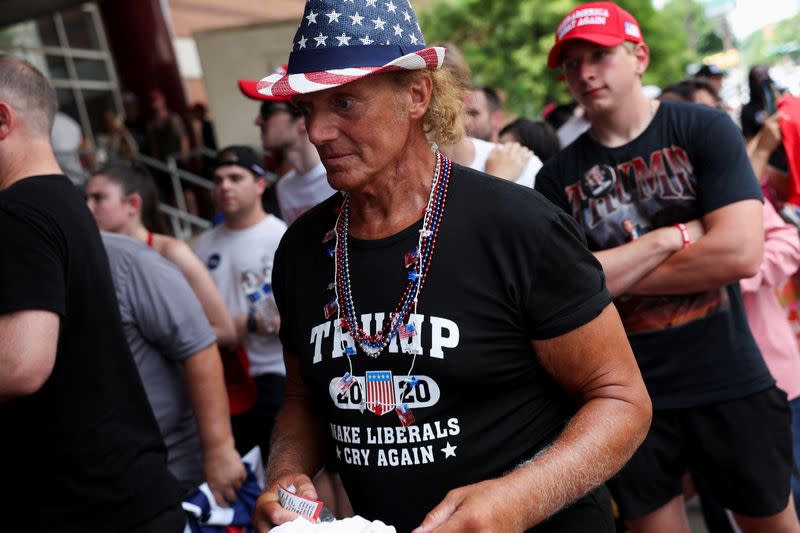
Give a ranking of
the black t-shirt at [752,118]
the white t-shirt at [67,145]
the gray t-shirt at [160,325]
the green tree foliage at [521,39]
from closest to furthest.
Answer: the gray t-shirt at [160,325], the black t-shirt at [752,118], the white t-shirt at [67,145], the green tree foliage at [521,39]

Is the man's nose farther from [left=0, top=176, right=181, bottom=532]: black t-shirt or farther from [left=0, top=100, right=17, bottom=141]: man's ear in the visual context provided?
[left=0, top=100, right=17, bottom=141]: man's ear

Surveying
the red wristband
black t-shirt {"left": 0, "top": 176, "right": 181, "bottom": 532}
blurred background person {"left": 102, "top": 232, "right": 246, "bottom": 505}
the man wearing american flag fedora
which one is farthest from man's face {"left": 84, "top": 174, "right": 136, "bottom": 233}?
the red wristband

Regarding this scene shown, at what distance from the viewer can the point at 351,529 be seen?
154 cm

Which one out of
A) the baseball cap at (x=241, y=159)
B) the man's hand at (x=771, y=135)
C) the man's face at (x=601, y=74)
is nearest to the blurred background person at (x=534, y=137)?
the man's hand at (x=771, y=135)

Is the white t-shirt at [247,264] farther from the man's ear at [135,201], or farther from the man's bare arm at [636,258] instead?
the man's bare arm at [636,258]

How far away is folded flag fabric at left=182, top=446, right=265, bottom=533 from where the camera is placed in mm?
3188

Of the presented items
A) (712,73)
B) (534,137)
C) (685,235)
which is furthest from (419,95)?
(712,73)

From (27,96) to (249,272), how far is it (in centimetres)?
203

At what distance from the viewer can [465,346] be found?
68.2 inches

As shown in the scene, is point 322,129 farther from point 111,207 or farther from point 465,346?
point 111,207

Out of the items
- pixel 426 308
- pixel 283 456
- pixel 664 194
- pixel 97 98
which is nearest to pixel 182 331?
pixel 283 456

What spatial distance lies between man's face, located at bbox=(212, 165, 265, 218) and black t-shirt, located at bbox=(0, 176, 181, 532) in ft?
6.93

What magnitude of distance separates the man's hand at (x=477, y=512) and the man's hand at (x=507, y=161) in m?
1.83

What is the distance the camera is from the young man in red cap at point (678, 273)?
107 inches
